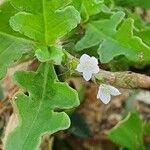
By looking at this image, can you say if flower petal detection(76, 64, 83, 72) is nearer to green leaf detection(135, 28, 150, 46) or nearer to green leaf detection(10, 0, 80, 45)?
green leaf detection(10, 0, 80, 45)

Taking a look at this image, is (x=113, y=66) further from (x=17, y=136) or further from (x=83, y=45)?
(x=17, y=136)

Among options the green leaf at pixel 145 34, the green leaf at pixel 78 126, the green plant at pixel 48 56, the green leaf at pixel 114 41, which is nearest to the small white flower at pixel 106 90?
→ the green plant at pixel 48 56

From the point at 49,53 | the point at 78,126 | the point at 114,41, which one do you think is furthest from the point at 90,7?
the point at 78,126

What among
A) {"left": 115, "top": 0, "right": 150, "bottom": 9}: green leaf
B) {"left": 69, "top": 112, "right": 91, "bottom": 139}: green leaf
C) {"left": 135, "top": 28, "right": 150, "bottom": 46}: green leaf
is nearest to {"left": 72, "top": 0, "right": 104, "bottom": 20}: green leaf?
{"left": 135, "top": 28, "right": 150, "bottom": 46}: green leaf

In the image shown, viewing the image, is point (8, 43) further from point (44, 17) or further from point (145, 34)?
point (145, 34)

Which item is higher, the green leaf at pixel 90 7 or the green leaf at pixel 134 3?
the green leaf at pixel 90 7

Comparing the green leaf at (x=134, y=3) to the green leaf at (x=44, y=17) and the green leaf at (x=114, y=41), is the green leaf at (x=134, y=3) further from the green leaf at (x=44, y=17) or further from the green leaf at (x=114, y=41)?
the green leaf at (x=44, y=17)

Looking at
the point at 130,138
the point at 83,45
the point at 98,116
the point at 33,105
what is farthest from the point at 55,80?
the point at 98,116
